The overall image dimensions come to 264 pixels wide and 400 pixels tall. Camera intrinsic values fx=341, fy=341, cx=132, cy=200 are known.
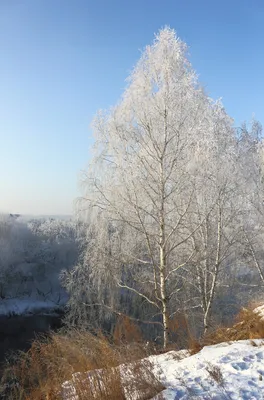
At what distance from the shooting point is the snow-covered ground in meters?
3.79

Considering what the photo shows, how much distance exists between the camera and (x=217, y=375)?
409 cm

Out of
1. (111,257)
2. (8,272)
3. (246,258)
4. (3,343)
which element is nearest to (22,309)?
(8,272)

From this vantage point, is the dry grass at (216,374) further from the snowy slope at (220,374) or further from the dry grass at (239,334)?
the dry grass at (239,334)

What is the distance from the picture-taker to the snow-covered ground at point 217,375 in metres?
3.79

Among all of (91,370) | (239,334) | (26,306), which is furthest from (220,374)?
(26,306)

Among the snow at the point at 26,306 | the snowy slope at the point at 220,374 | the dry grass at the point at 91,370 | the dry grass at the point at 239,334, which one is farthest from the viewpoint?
the snow at the point at 26,306

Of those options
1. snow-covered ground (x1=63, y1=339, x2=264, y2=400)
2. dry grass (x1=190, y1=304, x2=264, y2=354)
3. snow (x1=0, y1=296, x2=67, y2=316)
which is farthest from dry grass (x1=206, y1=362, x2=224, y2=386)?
snow (x1=0, y1=296, x2=67, y2=316)

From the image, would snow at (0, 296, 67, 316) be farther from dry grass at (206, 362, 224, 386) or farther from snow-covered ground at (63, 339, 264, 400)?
dry grass at (206, 362, 224, 386)

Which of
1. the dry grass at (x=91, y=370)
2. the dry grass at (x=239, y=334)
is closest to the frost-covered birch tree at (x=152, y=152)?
the dry grass at (x=239, y=334)

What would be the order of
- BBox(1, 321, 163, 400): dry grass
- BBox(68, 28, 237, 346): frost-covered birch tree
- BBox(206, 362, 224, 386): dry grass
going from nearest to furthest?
1. BBox(206, 362, 224, 386): dry grass
2. BBox(1, 321, 163, 400): dry grass
3. BBox(68, 28, 237, 346): frost-covered birch tree

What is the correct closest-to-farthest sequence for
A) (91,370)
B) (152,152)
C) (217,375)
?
(217,375) → (91,370) → (152,152)

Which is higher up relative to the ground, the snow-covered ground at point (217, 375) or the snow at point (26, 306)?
the snow-covered ground at point (217, 375)

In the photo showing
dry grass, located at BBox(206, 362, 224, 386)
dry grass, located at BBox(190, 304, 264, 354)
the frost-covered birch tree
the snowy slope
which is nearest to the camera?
the snowy slope

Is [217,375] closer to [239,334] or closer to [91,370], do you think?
[91,370]
